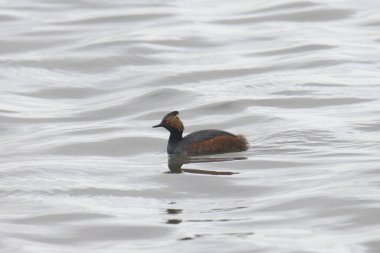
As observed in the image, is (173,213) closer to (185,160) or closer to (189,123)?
(185,160)

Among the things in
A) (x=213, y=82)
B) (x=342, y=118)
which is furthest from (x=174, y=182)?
(x=213, y=82)

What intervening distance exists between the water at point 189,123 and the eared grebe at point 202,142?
15 cm

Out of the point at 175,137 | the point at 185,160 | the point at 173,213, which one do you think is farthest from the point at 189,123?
the point at 173,213

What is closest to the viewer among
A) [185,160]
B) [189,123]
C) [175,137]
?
[185,160]

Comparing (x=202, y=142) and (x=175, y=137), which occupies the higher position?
(x=175, y=137)

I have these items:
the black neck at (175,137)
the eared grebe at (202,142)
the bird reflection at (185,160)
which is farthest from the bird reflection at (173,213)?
the black neck at (175,137)

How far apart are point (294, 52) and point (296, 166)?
862 cm

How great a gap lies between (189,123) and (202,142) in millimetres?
2468

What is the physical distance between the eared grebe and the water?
0.48ft

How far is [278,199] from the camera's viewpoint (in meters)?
12.4

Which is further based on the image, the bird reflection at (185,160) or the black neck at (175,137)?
the black neck at (175,137)

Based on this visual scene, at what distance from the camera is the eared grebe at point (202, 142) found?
48.3 feet

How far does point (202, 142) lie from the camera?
48.5 ft

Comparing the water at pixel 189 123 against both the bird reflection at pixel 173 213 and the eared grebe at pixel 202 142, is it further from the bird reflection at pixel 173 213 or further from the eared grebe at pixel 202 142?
the eared grebe at pixel 202 142
